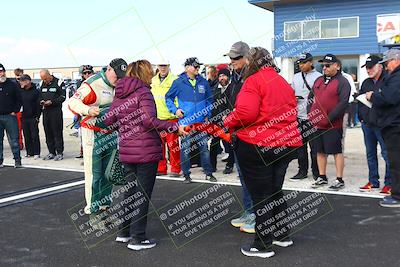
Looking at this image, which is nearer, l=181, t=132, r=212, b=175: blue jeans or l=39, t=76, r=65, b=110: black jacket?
l=181, t=132, r=212, b=175: blue jeans

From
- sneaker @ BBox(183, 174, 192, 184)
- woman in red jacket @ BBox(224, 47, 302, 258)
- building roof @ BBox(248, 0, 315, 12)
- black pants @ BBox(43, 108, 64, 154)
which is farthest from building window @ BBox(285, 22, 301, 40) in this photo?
woman in red jacket @ BBox(224, 47, 302, 258)

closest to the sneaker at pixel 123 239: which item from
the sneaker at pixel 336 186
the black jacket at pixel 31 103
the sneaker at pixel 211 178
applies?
the sneaker at pixel 211 178

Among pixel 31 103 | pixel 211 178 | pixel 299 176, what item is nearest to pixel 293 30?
pixel 31 103

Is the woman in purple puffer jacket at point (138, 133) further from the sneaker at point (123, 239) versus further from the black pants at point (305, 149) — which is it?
the black pants at point (305, 149)

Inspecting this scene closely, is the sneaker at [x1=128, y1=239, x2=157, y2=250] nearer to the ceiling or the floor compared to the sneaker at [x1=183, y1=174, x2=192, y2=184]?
nearer to the ceiling

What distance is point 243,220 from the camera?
17.2ft

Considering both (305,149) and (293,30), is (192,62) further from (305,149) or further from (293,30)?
(293,30)

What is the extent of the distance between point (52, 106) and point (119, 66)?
591cm

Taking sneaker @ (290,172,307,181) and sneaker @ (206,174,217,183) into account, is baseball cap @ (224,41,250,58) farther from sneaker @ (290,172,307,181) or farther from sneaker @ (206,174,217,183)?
sneaker @ (290,172,307,181)

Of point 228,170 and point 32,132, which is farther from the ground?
point 32,132

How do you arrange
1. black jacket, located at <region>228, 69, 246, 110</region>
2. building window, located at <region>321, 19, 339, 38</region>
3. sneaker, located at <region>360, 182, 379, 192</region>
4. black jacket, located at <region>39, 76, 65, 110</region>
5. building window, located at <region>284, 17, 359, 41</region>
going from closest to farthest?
1. black jacket, located at <region>228, 69, 246, 110</region>
2. sneaker, located at <region>360, 182, 379, 192</region>
3. black jacket, located at <region>39, 76, 65, 110</region>
4. building window, located at <region>284, 17, 359, 41</region>
5. building window, located at <region>321, 19, 339, 38</region>

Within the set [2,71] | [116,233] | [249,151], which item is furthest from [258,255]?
[2,71]

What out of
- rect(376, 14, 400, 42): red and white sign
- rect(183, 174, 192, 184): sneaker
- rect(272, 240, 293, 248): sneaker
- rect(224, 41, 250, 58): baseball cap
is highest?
rect(224, 41, 250, 58): baseball cap

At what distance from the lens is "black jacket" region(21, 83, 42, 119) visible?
1057 centimetres
